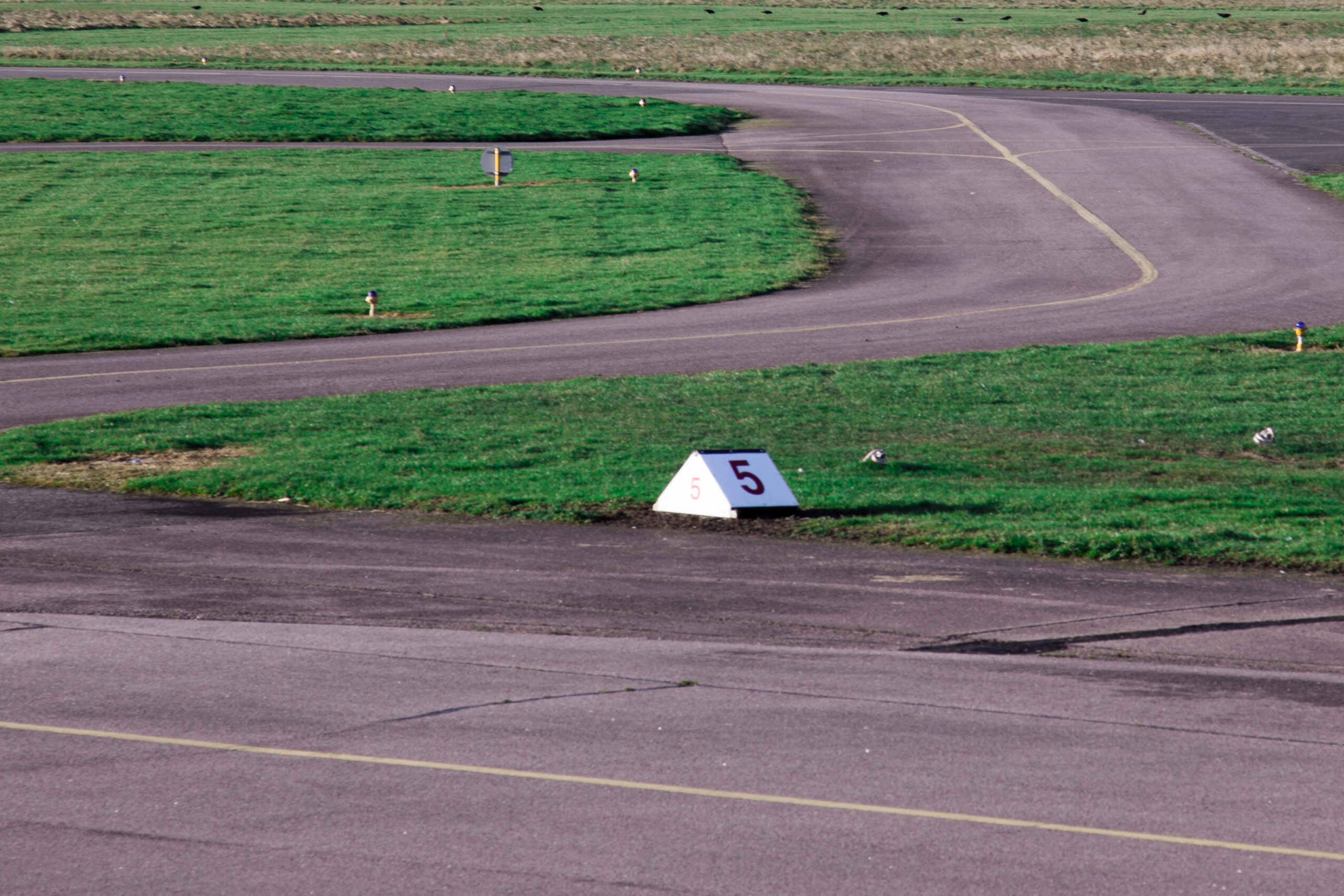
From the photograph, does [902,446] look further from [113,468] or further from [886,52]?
[886,52]

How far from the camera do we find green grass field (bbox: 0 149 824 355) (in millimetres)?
26000

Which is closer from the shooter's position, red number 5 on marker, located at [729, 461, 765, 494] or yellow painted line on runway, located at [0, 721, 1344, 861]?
yellow painted line on runway, located at [0, 721, 1344, 861]

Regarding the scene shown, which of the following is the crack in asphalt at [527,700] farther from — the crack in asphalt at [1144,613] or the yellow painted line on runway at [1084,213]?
the yellow painted line on runway at [1084,213]

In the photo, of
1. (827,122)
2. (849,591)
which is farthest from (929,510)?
(827,122)

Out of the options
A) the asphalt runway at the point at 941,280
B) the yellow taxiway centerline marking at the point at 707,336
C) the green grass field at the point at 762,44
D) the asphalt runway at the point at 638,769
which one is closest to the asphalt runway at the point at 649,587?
the asphalt runway at the point at 638,769

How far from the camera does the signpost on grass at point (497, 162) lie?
37812 mm

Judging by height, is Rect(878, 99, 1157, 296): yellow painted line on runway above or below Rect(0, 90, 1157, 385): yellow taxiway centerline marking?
above

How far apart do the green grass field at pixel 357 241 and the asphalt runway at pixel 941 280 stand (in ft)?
4.13

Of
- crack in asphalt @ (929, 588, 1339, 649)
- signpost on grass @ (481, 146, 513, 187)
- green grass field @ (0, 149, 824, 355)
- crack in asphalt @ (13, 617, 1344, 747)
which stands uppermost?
crack in asphalt @ (13, 617, 1344, 747)

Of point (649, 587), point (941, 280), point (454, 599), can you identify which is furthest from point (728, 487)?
point (941, 280)

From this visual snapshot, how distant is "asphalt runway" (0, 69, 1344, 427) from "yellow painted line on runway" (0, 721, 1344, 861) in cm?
1174

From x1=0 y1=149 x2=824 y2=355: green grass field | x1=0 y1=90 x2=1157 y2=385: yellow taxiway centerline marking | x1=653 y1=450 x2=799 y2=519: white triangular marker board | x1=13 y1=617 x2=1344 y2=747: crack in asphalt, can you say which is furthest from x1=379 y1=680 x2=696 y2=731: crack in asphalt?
x1=0 y1=149 x2=824 y2=355: green grass field

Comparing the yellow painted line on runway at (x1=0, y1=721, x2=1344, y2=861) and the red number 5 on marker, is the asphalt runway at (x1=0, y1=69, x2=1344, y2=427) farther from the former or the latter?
the yellow painted line on runway at (x1=0, y1=721, x2=1344, y2=861)

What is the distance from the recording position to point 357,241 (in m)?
33.1
